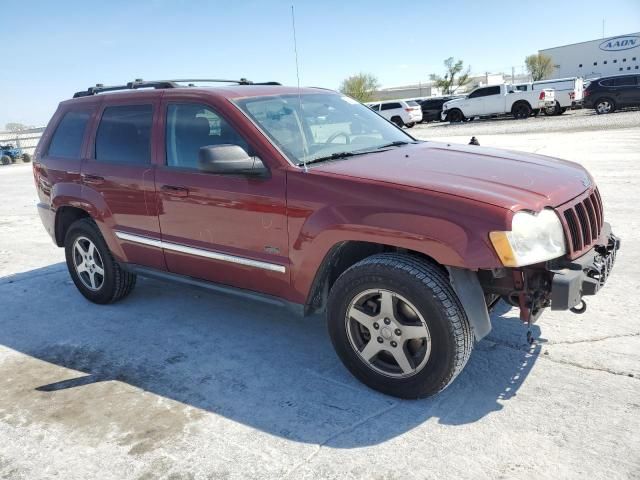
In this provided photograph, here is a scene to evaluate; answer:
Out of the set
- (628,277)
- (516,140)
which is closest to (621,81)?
(516,140)

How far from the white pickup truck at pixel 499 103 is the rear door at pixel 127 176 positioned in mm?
25372

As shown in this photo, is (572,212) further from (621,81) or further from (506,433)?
(621,81)

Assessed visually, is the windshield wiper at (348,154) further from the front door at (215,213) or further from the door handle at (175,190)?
the door handle at (175,190)

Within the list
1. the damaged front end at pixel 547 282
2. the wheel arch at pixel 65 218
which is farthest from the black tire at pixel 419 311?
the wheel arch at pixel 65 218

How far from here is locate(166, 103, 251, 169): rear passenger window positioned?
379 centimetres

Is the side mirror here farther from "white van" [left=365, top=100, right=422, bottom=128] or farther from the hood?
"white van" [left=365, top=100, right=422, bottom=128]

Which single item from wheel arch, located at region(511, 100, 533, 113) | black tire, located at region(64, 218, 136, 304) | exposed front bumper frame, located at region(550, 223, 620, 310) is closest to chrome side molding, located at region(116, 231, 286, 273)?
black tire, located at region(64, 218, 136, 304)

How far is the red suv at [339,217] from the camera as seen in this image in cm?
286

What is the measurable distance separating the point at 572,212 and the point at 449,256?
A: 79 cm

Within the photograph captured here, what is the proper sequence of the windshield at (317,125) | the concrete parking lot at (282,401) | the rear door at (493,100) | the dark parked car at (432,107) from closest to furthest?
the concrete parking lot at (282,401)
the windshield at (317,125)
the rear door at (493,100)
the dark parked car at (432,107)

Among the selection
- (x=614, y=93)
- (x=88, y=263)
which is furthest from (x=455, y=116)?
(x=88, y=263)

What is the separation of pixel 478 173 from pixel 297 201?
3.59ft

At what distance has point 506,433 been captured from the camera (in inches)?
109

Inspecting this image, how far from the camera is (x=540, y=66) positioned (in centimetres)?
7156
